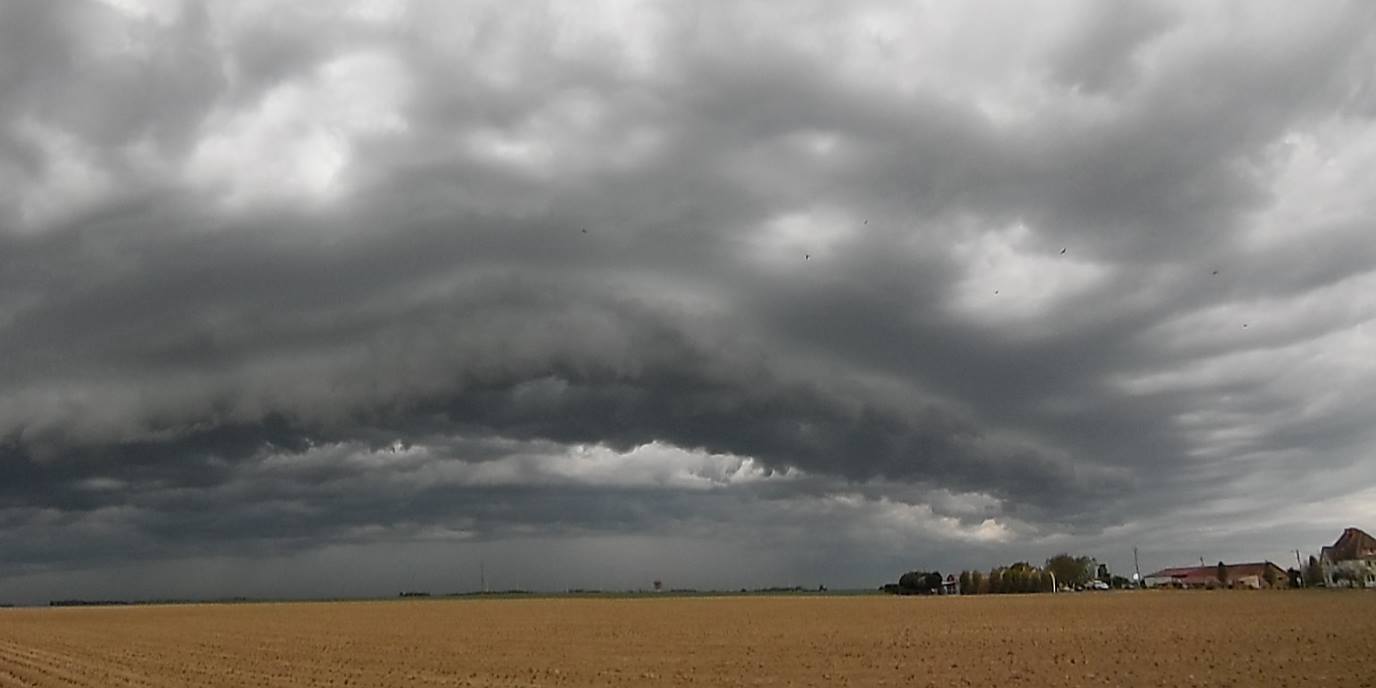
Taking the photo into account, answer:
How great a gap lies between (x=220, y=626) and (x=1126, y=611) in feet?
314

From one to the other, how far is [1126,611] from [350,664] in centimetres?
8033

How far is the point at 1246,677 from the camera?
155 feet

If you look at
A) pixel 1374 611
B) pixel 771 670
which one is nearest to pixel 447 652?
pixel 771 670

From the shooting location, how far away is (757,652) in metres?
66.7

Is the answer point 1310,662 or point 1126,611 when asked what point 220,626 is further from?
point 1310,662

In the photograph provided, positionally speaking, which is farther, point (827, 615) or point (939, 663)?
point (827, 615)

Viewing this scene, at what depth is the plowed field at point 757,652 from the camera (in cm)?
5122

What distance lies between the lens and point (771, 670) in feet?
182

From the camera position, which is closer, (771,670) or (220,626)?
(771,670)

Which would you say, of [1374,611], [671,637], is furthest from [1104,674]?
[1374,611]

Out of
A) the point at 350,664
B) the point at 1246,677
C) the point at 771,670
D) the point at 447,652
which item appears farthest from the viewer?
the point at 447,652

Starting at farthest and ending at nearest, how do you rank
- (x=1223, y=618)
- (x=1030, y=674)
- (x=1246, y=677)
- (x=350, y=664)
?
1. (x=1223, y=618)
2. (x=350, y=664)
3. (x=1030, y=674)
4. (x=1246, y=677)

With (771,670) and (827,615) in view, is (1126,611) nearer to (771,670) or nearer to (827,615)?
(827,615)

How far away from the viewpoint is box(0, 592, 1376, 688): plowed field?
5122 cm
